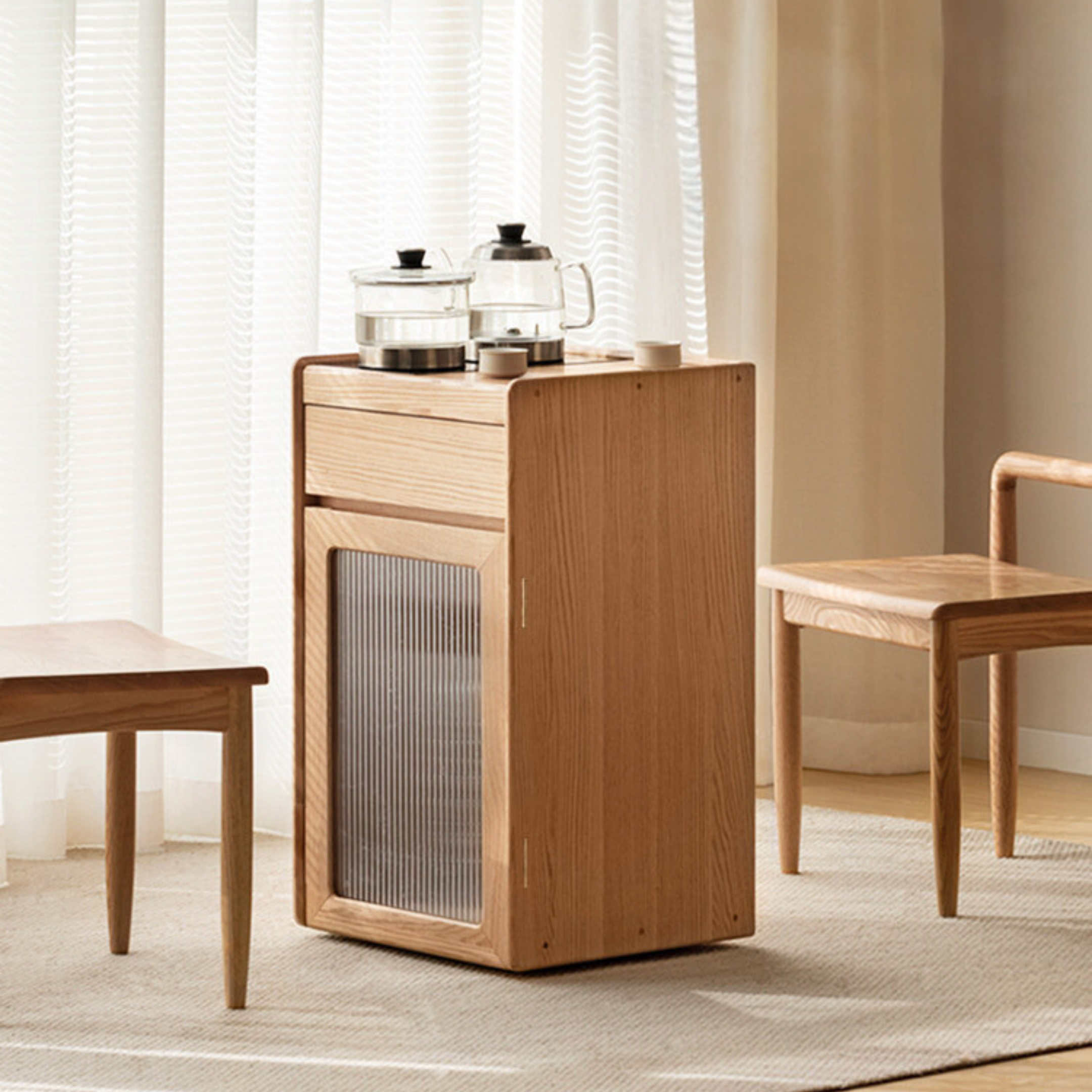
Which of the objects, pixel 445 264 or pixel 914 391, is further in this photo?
pixel 914 391

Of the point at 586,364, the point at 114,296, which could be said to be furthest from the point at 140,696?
the point at 114,296

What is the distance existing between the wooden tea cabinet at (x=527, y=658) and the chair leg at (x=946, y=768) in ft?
0.82

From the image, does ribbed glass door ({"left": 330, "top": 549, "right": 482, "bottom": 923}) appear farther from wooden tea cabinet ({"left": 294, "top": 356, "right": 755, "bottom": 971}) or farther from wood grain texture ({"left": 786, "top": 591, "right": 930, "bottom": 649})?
wood grain texture ({"left": 786, "top": 591, "right": 930, "bottom": 649})

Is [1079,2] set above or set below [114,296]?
above

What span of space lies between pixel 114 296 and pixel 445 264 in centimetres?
46

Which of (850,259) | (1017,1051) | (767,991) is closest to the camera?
(1017,1051)

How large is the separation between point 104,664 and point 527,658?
0.45 m

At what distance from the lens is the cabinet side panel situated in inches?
93.4

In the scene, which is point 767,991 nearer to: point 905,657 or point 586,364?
point 586,364

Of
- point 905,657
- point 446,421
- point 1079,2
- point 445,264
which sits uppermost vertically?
point 1079,2

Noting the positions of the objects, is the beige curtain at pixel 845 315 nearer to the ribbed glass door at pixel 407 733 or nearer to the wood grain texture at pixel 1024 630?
the wood grain texture at pixel 1024 630

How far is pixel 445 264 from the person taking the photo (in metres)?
3.07

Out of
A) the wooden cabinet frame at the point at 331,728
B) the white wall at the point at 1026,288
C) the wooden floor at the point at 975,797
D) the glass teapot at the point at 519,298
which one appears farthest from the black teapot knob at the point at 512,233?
the white wall at the point at 1026,288

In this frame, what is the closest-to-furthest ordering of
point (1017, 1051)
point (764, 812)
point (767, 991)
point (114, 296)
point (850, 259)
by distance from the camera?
1. point (1017, 1051)
2. point (767, 991)
3. point (114, 296)
4. point (764, 812)
5. point (850, 259)
